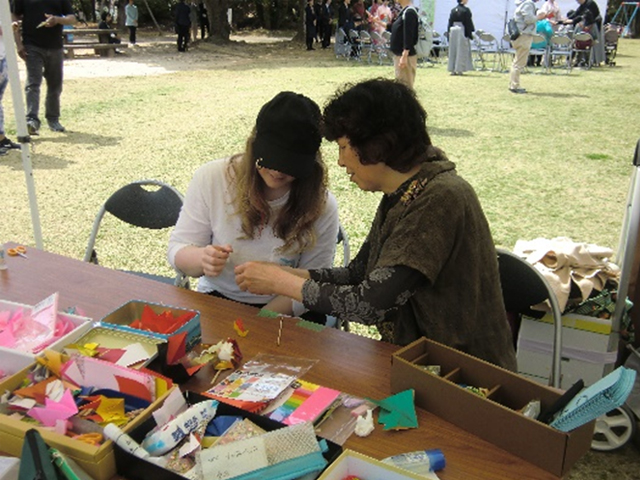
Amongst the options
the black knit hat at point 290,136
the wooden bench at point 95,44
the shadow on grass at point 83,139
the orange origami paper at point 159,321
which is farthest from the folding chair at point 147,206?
the wooden bench at point 95,44

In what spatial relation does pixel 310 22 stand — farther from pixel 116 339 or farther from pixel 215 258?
pixel 116 339

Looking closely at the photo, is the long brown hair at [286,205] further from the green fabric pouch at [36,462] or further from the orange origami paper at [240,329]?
the green fabric pouch at [36,462]

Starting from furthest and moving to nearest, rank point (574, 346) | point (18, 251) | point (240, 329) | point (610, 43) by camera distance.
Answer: point (610, 43), point (574, 346), point (18, 251), point (240, 329)

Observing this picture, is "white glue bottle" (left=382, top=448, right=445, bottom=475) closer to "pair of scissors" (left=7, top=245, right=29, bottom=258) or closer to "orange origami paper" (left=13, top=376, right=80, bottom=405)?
"orange origami paper" (left=13, top=376, right=80, bottom=405)

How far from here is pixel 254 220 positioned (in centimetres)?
215

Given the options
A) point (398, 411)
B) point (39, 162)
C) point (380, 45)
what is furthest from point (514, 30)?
point (398, 411)

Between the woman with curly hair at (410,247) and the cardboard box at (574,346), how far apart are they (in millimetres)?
813

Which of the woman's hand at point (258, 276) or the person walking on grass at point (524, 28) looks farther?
the person walking on grass at point (524, 28)

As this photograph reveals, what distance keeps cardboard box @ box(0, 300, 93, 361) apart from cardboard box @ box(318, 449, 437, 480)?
0.72m

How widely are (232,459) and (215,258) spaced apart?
0.96 metres

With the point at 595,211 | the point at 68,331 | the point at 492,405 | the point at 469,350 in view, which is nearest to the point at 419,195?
the point at 469,350

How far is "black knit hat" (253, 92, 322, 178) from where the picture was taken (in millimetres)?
1922

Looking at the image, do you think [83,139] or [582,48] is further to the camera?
[582,48]

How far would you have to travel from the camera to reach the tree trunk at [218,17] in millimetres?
20969
